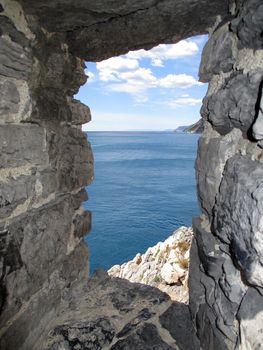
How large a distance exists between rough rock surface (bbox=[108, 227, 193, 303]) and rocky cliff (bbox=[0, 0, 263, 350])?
2349 mm

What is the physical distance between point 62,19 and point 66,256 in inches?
46.8

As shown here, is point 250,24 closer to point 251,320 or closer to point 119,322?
point 251,320

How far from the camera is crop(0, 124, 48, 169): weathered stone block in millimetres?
1147

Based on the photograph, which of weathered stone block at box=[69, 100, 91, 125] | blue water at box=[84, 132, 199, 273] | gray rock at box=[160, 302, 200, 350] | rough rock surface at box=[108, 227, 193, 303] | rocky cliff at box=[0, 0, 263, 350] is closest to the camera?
rocky cliff at box=[0, 0, 263, 350]

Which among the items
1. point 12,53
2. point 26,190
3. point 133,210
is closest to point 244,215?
point 26,190

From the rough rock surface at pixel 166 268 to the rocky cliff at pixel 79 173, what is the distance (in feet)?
7.71

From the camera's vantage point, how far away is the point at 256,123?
82 cm

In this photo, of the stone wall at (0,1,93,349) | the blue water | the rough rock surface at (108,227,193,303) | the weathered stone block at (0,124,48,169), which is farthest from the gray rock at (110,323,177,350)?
the blue water

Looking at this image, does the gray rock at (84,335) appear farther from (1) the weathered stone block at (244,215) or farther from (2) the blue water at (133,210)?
(2) the blue water at (133,210)

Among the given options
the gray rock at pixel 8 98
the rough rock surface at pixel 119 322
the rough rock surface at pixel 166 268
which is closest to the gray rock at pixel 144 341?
the rough rock surface at pixel 119 322

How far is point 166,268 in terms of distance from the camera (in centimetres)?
487

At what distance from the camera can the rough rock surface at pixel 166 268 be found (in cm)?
442

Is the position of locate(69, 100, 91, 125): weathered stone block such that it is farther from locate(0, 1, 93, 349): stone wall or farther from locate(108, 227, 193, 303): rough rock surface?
locate(108, 227, 193, 303): rough rock surface

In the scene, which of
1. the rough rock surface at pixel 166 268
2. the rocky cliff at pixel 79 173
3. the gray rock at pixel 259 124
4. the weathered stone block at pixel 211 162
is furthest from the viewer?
the rough rock surface at pixel 166 268
